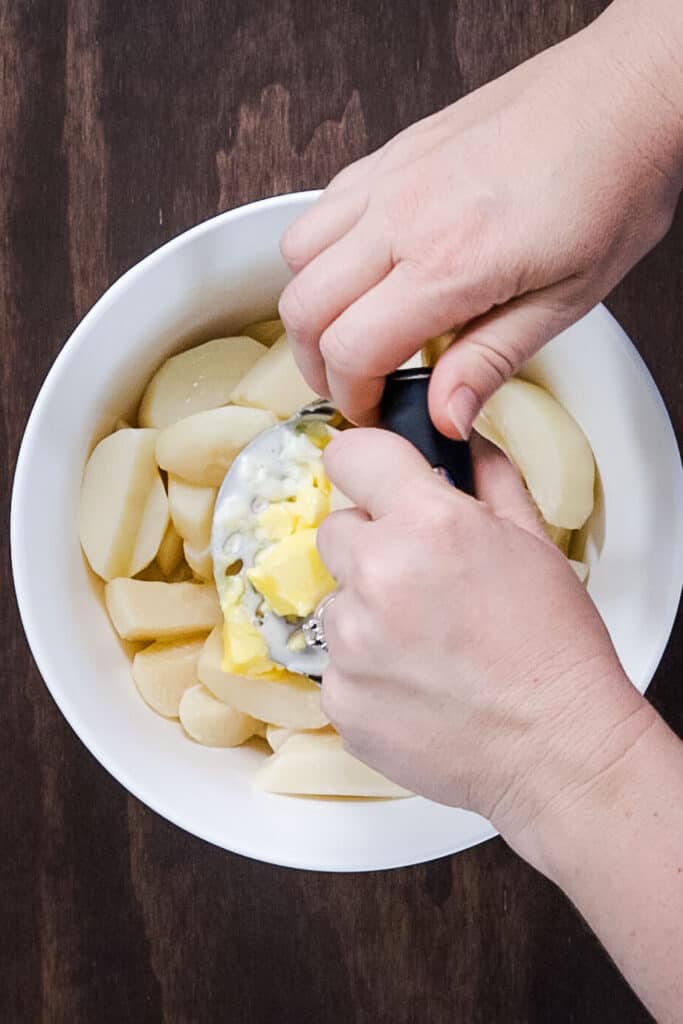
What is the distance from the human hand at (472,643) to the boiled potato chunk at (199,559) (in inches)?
10.4

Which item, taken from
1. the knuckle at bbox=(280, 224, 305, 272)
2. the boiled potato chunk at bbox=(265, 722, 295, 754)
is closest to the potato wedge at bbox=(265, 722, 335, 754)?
the boiled potato chunk at bbox=(265, 722, 295, 754)

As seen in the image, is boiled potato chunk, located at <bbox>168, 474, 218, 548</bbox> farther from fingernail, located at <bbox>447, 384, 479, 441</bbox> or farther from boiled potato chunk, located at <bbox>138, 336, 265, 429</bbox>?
fingernail, located at <bbox>447, 384, 479, 441</bbox>

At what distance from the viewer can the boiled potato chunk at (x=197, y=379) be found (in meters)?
0.90

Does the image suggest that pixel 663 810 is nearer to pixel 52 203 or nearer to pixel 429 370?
pixel 429 370

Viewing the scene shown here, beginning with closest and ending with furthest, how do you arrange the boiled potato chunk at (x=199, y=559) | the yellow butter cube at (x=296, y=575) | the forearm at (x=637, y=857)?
the forearm at (x=637, y=857) < the yellow butter cube at (x=296, y=575) < the boiled potato chunk at (x=199, y=559)

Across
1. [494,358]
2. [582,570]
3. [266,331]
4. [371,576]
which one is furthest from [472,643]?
[266,331]

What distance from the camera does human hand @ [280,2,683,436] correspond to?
65cm

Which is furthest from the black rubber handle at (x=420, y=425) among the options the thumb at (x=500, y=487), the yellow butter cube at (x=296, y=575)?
the yellow butter cube at (x=296, y=575)

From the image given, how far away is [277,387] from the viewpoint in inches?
34.1

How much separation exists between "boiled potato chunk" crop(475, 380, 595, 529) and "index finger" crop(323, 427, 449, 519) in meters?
0.20

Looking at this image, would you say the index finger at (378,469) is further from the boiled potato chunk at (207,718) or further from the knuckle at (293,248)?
the boiled potato chunk at (207,718)

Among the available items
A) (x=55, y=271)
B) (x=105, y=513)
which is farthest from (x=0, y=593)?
(x=55, y=271)

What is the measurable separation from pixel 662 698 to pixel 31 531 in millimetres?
523

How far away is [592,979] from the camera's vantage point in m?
1.00
